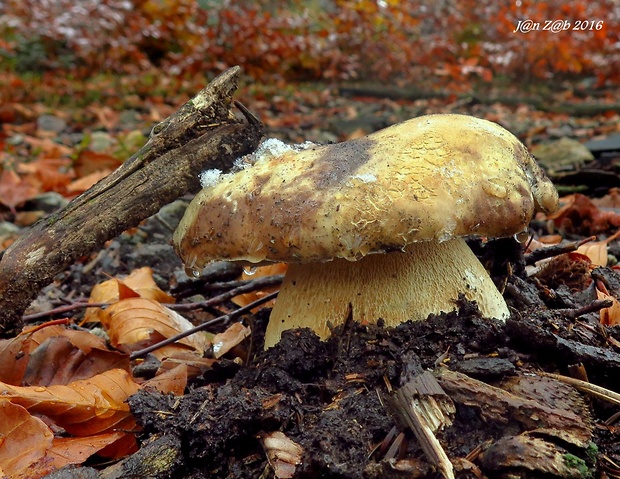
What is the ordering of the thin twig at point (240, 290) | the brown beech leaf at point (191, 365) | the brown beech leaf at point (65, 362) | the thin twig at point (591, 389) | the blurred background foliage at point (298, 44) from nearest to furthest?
the thin twig at point (591, 389) < the brown beech leaf at point (65, 362) < the brown beech leaf at point (191, 365) < the thin twig at point (240, 290) < the blurred background foliage at point (298, 44)

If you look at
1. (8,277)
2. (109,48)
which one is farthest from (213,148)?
(109,48)

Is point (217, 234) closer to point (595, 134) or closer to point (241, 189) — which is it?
point (241, 189)

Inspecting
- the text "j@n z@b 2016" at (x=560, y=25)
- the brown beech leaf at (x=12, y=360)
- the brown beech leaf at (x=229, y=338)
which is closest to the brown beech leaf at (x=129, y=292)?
the brown beech leaf at (x=229, y=338)

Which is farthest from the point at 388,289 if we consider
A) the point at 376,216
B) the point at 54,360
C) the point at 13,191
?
the point at 13,191

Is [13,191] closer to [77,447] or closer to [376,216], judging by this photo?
[77,447]

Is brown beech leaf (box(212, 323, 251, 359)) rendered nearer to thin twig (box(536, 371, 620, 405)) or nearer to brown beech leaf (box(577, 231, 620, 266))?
thin twig (box(536, 371, 620, 405))

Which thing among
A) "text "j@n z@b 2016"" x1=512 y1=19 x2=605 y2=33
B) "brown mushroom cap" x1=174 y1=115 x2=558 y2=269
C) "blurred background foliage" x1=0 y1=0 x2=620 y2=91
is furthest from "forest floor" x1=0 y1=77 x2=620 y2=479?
"text "j@n z@b 2016"" x1=512 y1=19 x2=605 y2=33

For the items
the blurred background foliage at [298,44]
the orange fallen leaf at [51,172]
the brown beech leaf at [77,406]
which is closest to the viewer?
the brown beech leaf at [77,406]

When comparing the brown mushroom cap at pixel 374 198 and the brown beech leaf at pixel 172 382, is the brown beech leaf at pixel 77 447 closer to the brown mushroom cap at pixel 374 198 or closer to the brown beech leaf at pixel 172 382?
the brown beech leaf at pixel 172 382
